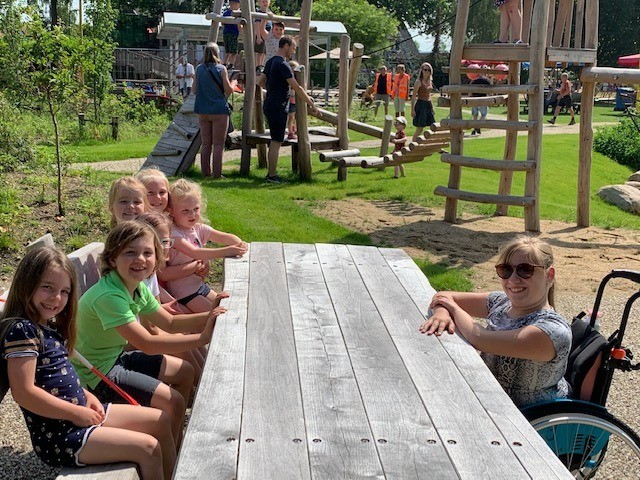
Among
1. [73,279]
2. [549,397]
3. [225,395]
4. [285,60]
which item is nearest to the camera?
[225,395]

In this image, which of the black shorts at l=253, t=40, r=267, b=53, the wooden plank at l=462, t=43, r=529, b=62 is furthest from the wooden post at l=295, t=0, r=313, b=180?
the wooden plank at l=462, t=43, r=529, b=62

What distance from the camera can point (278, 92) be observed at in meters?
11.8

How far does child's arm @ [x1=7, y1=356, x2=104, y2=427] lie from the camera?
276 cm

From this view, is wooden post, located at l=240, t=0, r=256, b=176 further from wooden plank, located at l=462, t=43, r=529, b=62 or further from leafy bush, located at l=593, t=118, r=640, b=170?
leafy bush, located at l=593, t=118, r=640, b=170

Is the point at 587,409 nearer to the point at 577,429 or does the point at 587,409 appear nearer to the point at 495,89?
the point at 577,429

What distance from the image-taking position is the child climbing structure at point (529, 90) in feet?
31.1

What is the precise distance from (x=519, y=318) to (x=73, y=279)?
1734 millimetres

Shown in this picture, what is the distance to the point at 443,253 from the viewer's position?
28.2ft

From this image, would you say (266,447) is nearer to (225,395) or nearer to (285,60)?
(225,395)

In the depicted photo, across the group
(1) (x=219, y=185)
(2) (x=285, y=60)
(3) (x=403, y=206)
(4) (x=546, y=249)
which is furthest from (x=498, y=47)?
(4) (x=546, y=249)

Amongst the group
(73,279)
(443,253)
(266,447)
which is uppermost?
(73,279)

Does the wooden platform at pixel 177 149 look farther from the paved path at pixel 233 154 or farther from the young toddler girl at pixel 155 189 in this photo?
the young toddler girl at pixel 155 189

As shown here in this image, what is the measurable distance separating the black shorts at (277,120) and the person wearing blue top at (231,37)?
8.07 feet

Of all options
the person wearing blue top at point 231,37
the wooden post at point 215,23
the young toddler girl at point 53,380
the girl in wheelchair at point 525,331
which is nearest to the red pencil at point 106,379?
the young toddler girl at point 53,380
